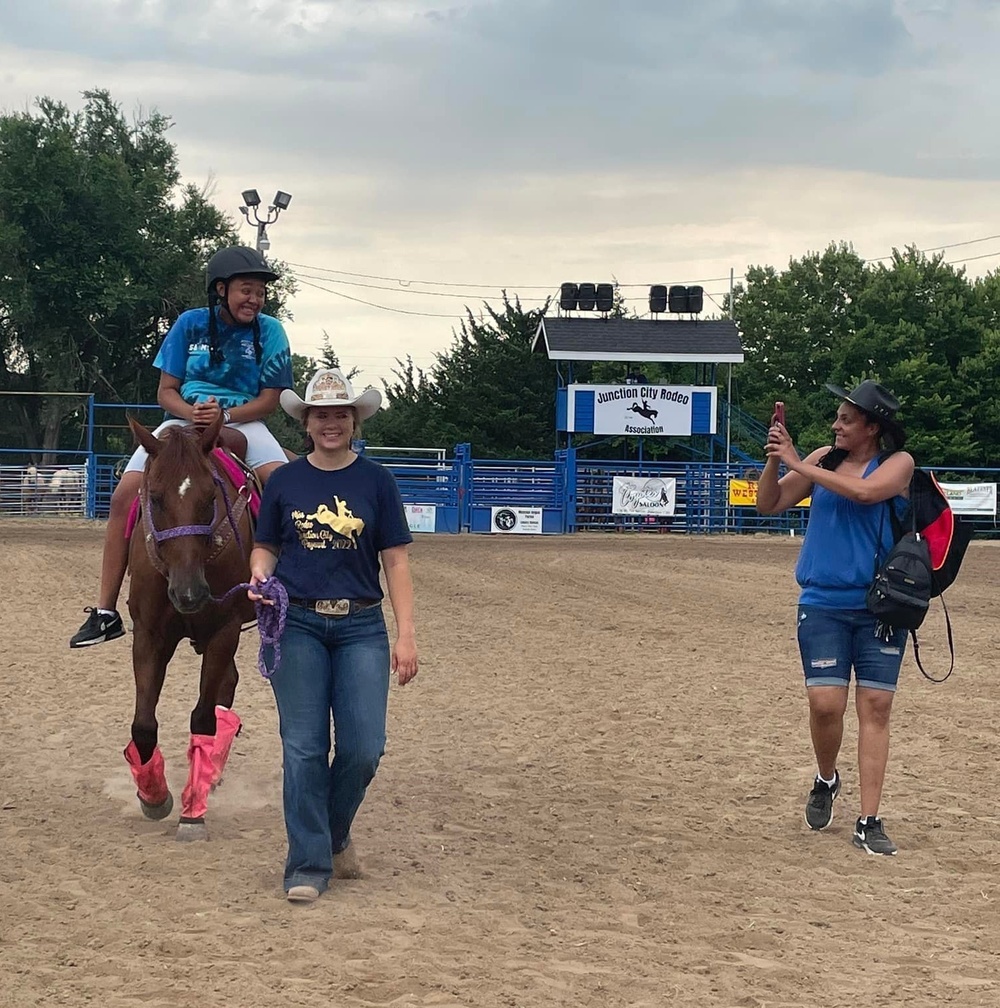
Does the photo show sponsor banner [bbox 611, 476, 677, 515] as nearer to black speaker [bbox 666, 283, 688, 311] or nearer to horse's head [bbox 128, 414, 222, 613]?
black speaker [bbox 666, 283, 688, 311]

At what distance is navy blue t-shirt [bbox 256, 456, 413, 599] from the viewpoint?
5.58m

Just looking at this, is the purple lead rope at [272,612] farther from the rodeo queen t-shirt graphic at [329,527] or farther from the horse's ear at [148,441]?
the horse's ear at [148,441]

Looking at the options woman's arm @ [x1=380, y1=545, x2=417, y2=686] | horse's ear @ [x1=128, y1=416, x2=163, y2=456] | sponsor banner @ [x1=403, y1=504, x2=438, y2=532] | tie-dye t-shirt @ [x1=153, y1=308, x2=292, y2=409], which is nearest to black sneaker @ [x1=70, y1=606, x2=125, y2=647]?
tie-dye t-shirt @ [x1=153, y1=308, x2=292, y2=409]

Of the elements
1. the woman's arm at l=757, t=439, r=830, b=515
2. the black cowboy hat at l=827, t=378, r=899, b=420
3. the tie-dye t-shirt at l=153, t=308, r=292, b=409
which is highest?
the tie-dye t-shirt at l=153, t=308, r=292, b=409

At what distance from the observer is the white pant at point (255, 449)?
7.15 m

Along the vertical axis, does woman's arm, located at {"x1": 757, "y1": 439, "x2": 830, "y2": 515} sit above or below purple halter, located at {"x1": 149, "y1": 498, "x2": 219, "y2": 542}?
above

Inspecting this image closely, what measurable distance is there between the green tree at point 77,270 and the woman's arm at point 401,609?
41.2 metres

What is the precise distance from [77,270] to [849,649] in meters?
43.2

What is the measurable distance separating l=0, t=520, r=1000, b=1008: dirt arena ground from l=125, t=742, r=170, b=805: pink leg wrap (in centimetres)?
15

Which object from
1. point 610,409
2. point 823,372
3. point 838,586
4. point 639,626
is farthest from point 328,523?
point 823,372

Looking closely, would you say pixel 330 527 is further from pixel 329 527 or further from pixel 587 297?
pixel 587 297

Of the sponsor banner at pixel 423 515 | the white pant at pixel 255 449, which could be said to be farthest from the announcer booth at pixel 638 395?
the white pant at pixel 255 449

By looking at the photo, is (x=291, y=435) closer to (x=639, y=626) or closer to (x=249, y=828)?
(x=639, y=626)

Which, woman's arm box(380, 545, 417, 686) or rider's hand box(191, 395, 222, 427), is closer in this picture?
woman's arm box(380, 545, 417, 686)
